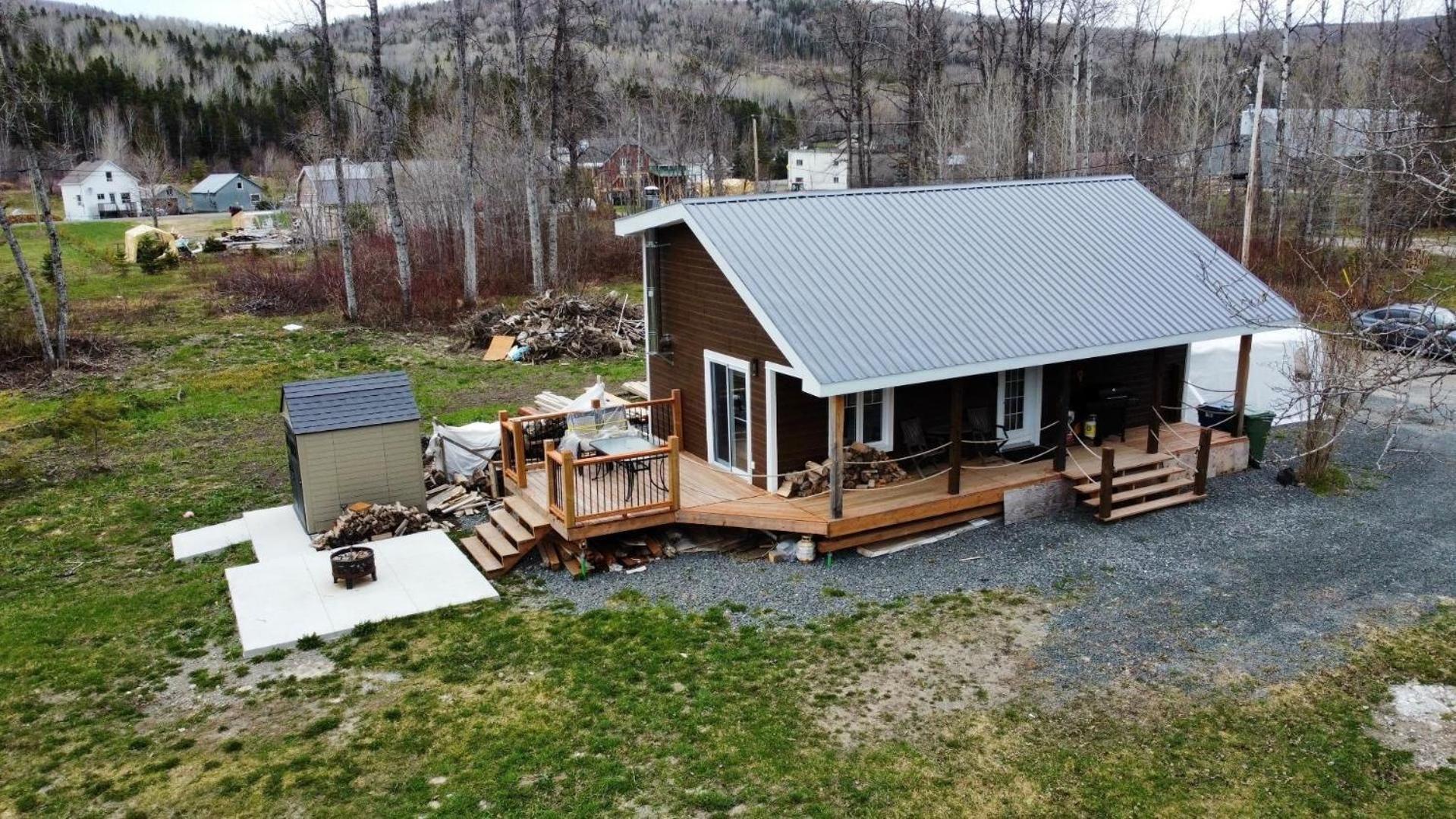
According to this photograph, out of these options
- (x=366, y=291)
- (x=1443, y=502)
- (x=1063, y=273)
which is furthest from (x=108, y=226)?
(x=1443, y=502)

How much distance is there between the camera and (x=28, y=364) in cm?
2259

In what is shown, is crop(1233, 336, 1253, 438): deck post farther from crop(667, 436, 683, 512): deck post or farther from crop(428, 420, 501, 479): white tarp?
crop(428, 420, 501, 479): white tarp

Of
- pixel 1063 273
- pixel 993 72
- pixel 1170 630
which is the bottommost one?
pixel 1170 630

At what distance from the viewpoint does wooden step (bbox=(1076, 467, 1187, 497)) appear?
12602 mm

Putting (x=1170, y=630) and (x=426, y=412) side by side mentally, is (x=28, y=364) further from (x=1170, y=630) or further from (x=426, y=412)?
(x=1170, y=630)

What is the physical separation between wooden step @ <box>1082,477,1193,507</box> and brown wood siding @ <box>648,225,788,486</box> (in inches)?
169

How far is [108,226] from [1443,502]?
68.8 m

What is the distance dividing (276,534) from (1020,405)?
1017 cm

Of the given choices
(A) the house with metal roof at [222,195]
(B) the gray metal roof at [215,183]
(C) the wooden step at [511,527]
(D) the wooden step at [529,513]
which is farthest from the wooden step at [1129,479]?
(B) the gray metal roof at [215,183]

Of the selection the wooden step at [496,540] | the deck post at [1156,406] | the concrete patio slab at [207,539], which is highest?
the deck post at [1156,406]

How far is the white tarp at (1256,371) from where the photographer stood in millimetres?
16047

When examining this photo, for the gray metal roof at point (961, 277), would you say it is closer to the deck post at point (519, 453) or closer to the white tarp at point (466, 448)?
the deck post at point (519, 453)

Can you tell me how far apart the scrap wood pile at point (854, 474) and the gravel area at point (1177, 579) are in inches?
40.7

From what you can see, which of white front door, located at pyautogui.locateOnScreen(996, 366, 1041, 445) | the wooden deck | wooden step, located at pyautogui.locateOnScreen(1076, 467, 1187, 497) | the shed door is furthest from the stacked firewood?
wooden step, located at pyautogui.locateOnScreen(1076, 467, 1187, 497)
